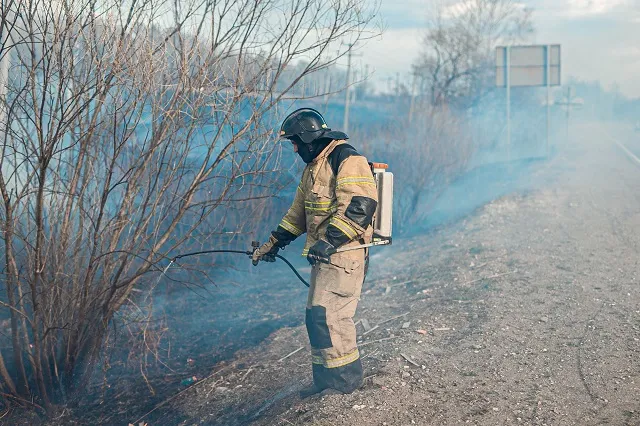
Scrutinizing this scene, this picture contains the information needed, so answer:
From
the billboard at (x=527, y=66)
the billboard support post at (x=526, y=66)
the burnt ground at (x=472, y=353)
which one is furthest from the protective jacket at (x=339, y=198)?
the billboard at (x=527, y=66)

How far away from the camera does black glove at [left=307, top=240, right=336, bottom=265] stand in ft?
13.5

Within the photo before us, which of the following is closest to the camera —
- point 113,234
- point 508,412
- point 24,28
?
point 508,412

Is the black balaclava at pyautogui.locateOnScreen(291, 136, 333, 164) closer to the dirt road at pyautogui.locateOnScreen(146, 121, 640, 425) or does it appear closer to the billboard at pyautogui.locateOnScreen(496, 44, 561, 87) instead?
the dirt road at pyautogui.locateOnScreen(146, 121, 640, 425)

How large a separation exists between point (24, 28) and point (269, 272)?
24.6 ft

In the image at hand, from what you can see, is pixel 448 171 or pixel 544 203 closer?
pixel 544 203

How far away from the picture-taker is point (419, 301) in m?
7.25

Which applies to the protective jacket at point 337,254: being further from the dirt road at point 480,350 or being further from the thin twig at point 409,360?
the thin twig at point 409,360

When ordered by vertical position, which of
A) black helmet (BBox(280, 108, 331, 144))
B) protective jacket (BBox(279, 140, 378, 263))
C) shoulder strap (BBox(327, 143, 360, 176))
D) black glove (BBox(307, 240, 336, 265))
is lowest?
black glove (BBox(307, 240, 336, 265))

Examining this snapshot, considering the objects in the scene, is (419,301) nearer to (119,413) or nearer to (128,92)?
(119,413)

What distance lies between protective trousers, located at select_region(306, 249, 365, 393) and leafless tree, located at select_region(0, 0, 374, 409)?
3.95 feet

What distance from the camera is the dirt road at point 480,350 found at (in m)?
4.22

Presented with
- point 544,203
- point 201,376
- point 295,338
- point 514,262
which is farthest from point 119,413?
point 544,203

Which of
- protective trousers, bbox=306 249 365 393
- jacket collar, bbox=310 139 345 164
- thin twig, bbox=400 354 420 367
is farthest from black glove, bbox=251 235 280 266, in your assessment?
thin twig, bbox=400 354 420 367

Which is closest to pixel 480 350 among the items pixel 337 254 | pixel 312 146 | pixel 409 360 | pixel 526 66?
pixel 409 360
